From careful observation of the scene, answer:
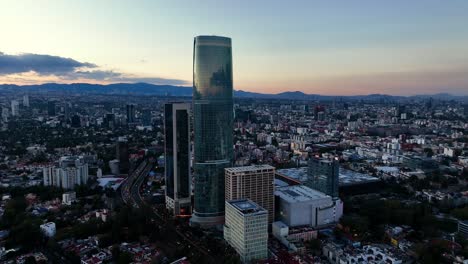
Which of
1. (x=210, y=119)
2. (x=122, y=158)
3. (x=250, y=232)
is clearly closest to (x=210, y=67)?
(x=210, y=119)

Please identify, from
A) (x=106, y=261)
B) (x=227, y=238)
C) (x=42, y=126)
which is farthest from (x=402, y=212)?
(x=42, y=126)

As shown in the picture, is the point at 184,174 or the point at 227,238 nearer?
the point at 227,238

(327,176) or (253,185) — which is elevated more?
(253,185)

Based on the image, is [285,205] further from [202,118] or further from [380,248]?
[202,118]

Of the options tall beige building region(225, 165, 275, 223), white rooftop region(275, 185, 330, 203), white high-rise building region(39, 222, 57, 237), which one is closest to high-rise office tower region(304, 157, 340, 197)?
white rooftop region(275, 185, 330, 203)

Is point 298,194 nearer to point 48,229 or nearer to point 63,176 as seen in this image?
point 48,229
